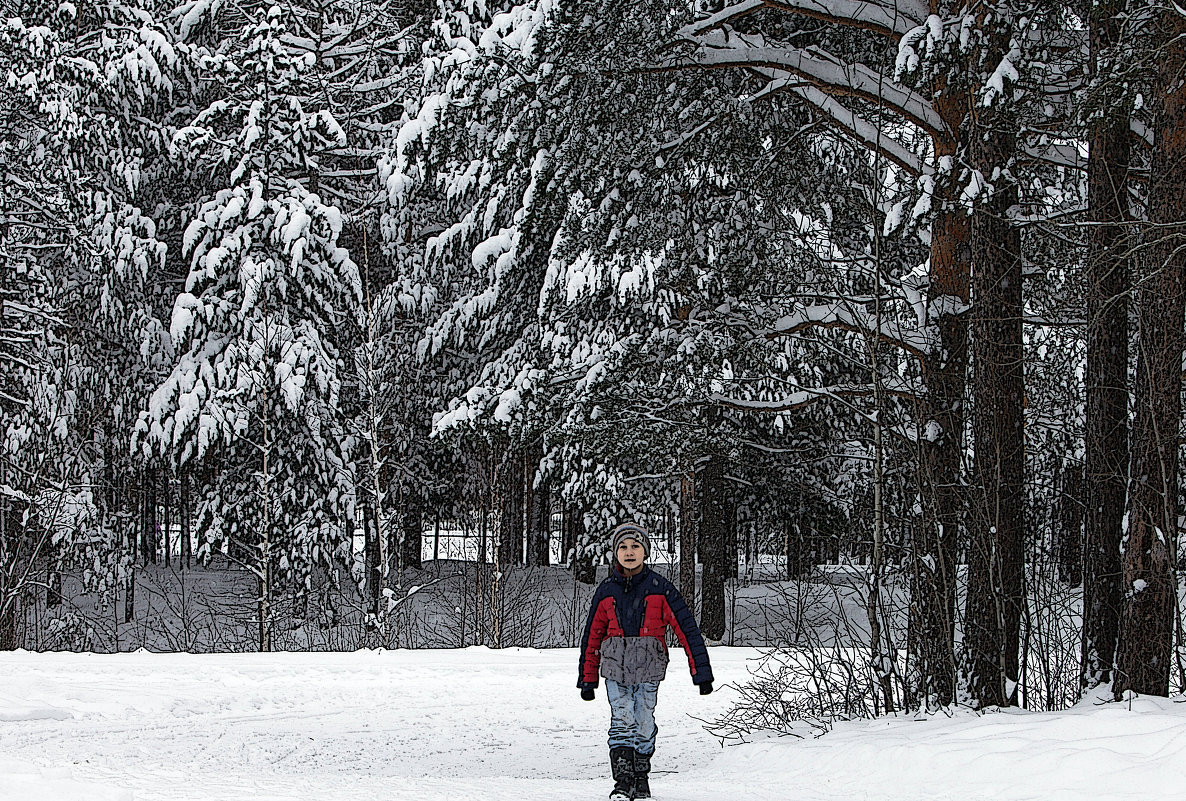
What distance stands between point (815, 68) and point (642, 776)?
21.5 ft

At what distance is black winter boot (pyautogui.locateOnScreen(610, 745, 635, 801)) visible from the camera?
6738 mm

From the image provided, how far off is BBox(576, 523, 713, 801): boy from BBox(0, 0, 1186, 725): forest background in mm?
1971

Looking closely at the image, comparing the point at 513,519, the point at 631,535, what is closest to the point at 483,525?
the point at 513,519

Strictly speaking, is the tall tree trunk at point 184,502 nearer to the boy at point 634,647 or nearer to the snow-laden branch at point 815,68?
the snow-laden branch at point 815,68

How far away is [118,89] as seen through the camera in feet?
62.4

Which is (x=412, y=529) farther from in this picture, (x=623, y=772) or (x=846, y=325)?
(x=623, y=772)

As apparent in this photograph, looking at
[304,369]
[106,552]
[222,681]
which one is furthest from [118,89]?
[222,681]

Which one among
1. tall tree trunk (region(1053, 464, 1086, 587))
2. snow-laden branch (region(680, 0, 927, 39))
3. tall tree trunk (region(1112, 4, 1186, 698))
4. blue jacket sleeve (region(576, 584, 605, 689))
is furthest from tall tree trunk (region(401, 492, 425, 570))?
tall tree trunk (region(1112, 4, 1186, 698))

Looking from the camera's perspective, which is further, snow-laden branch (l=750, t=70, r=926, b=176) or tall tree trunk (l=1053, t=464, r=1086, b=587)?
snow-laden branch (l=750, t=70, r=926, b=176)

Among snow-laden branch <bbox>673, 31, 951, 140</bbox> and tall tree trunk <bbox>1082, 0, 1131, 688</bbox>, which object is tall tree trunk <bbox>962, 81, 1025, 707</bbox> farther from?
snow-laden branch <bbox>673, 31, 951, 140</bbox>

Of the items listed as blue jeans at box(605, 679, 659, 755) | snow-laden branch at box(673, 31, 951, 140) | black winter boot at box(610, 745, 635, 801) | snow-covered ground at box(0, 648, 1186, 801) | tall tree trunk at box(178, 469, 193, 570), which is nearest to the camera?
snow-covered ground at box(0, 648, 1186, 801)

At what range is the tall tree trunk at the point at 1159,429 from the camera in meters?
8.00

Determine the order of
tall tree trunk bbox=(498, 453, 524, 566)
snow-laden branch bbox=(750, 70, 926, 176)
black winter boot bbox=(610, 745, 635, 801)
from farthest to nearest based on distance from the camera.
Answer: tall tree trunk bbox=(498, 453, 524, 566) → snow-laden branch bbox=(750, 70, 926, 176) → black winter boot bbox=(610, 745, 635, 801)

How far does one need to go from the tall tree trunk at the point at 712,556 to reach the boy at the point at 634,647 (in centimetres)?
1252
